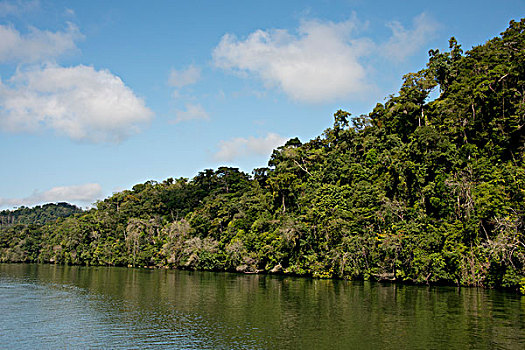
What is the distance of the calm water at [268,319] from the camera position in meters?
21.6

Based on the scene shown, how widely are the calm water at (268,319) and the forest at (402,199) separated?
17.4ft

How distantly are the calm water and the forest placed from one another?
5.31 meters

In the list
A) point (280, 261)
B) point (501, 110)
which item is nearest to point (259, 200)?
point (280, 261)

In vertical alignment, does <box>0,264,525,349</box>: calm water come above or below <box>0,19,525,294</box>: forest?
below

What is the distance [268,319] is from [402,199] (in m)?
30.7

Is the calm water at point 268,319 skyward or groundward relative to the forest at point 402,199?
groundward

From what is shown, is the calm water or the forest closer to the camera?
the calm water

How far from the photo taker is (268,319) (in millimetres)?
27516

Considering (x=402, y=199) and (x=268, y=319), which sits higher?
(x=402, y=199)

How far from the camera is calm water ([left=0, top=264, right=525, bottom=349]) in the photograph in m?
21.6

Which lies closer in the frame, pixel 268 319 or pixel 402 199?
pixel 268 319

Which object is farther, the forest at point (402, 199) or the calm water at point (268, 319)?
the forest at point (402, 199)

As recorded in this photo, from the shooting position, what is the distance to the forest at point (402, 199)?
41688 millimetres

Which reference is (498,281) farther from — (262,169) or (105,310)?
(262,169)
